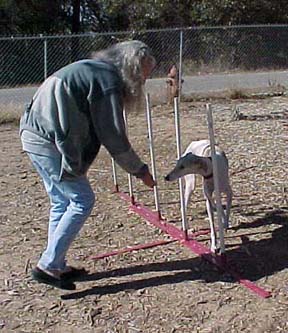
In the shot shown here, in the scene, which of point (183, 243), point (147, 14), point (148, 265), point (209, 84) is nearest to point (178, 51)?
point (209, 84)

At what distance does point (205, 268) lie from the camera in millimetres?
4652

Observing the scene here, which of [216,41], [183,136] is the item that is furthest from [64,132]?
[216,41]

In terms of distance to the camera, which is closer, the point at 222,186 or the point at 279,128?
the point at 222,186

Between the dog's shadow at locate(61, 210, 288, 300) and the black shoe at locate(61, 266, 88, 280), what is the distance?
35mm

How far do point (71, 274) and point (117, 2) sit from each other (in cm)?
2147

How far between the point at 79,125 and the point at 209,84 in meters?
14.1

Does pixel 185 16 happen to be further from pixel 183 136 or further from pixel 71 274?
pixel 71 274

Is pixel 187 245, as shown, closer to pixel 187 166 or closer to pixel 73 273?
pixel 187 166

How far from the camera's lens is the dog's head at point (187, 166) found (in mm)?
4840

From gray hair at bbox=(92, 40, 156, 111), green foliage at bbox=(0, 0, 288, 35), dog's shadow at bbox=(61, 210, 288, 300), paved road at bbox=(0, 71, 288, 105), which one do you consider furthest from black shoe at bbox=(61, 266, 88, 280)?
green foliage at bbox=(0, 0, 288, 35)

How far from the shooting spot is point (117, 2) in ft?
81.9

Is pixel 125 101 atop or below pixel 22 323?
atop

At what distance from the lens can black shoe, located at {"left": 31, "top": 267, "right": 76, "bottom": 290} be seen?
4.37 metres

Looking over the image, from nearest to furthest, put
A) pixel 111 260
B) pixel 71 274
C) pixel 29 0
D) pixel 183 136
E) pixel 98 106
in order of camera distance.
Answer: pixel 98 106 < pixel 71 274 < pixel 111 260 < pixel 183 136 < pixel 29 0
